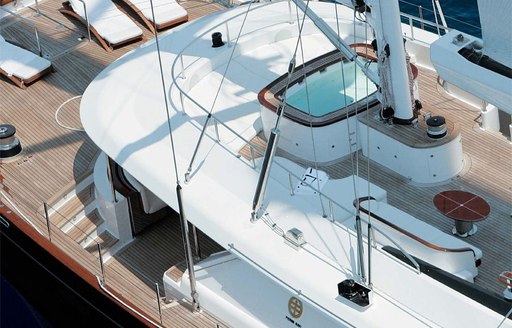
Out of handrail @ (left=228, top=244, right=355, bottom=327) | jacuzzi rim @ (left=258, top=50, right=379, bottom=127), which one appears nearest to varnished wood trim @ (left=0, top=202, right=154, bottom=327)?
handrail @ (left=228, top=244, right=355, bottom=327)

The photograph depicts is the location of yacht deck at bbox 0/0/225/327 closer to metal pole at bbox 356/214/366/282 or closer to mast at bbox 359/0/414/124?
metal pole at bbox 356/214/366/282

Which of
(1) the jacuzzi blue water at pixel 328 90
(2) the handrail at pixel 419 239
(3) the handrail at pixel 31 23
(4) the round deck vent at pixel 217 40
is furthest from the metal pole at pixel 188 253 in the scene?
(3) the handrail at pixel 31 23

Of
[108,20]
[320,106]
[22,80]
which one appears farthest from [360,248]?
[108,20]

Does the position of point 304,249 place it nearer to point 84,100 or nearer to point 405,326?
point 405,326

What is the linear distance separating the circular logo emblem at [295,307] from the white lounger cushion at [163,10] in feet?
21.3

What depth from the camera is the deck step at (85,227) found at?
11.4 m

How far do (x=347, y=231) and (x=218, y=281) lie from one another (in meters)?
1.46

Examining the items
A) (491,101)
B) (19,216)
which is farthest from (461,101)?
(19,216)

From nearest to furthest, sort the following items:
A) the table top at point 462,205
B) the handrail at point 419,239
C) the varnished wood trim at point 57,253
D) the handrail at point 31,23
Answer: the handrail at point 419,239
the table top at point 462,205
the varnished wood trim at point 57,253
the handrail at point 31,23

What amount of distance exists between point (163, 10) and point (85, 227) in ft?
14.5

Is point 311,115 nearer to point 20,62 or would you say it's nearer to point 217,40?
point 217,40

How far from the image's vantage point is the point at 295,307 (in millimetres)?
8992

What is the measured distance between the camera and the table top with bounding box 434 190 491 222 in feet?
31.7

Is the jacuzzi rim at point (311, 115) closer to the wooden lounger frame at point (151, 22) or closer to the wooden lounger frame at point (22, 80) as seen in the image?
the wooden lounger frame at point (151, 22)
